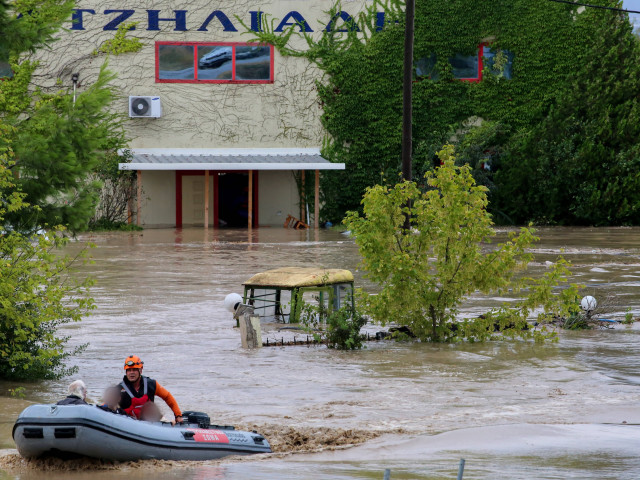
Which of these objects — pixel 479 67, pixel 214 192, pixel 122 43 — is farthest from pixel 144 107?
pixel 479 67

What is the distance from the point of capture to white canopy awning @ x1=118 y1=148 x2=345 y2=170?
39.6 m

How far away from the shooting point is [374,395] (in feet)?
40.7

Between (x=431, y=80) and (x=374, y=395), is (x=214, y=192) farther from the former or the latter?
(x=374, y=395)

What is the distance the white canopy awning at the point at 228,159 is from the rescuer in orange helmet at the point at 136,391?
2961 cm

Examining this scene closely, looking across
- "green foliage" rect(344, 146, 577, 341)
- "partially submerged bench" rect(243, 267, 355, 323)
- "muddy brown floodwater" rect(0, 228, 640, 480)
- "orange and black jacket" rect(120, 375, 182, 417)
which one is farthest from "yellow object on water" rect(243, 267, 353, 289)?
"orange and black jacket" rect(120, 375, 182, 417)

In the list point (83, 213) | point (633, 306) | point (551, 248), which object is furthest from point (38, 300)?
point (551, 248)

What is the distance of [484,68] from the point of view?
1695 inches

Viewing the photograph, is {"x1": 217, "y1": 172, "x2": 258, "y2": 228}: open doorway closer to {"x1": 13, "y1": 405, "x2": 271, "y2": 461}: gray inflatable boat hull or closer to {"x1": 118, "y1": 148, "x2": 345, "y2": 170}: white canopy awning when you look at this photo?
{"x1": 118, "y1": 148, "x2": 345, "y2": 170}: white canopy awning

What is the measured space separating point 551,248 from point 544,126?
12.2 meters

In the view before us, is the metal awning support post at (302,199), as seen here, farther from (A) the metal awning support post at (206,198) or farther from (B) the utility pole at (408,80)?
(B) the utility pole at (408,80)

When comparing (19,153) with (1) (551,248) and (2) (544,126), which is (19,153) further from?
(2) (544,126)

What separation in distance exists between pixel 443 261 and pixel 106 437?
802 cm

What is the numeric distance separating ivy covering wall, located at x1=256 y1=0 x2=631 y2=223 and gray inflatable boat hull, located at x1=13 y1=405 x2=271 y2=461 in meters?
33.5

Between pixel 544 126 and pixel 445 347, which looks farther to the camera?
pixel 544 126
